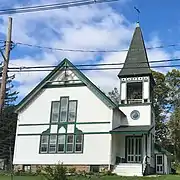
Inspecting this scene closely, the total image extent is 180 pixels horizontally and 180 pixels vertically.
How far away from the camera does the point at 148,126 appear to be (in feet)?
109

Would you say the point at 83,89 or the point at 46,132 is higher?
the point at 83,89

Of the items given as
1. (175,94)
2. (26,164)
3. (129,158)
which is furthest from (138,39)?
(175,94)

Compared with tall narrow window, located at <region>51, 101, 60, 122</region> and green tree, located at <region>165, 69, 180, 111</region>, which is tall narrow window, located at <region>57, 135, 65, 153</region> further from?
green tree, located at <region>165, 69, 180, 111</region>

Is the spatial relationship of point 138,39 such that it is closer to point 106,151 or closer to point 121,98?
point 121,98

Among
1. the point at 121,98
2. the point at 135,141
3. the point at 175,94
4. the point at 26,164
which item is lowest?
the point at 26,164

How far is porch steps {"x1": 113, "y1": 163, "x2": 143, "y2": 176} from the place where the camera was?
99.4ft

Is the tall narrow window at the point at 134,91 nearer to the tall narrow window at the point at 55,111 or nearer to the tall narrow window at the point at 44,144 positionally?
the tall narrow window at the point at 55,111

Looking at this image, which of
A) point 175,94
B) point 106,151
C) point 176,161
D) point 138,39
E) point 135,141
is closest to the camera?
point 106,151

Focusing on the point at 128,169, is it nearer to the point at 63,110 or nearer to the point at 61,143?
the point at 61,143

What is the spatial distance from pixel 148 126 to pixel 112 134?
11.4 feet

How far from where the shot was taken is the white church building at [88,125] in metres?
32.1

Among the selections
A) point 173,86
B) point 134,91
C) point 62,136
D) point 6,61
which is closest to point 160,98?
point 173,86

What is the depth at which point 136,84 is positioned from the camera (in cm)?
3634

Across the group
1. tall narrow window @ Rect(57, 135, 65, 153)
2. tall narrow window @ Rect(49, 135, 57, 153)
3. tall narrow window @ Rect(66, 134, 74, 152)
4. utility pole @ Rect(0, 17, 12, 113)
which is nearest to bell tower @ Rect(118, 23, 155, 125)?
tall narrow window @ Rect(66, 134, 74, 152)
